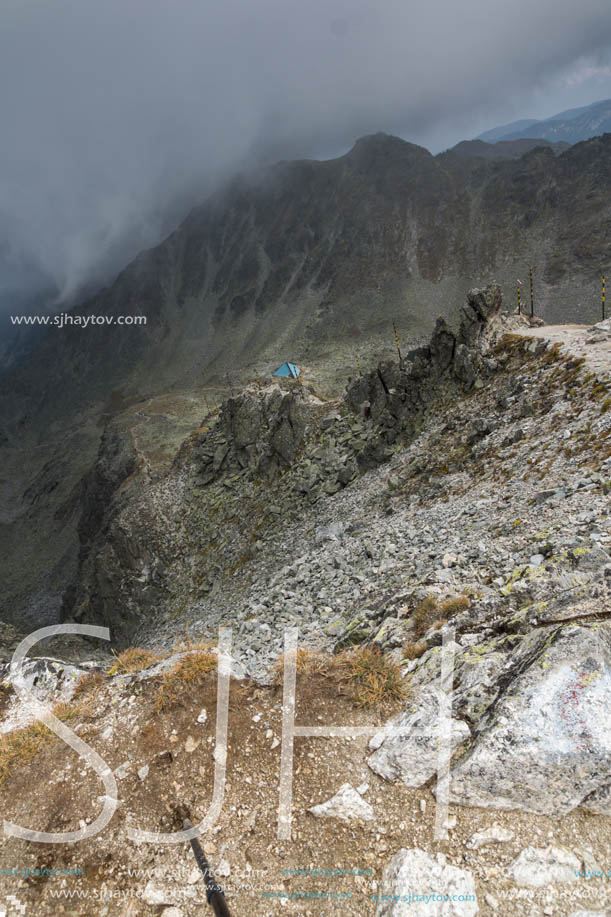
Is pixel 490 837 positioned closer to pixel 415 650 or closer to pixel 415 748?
pixel 415 748

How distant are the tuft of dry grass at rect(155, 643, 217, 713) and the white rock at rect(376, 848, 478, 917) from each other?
452cm

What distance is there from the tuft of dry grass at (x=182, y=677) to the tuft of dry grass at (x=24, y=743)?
1782 mm

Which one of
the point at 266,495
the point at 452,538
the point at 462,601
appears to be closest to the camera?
the point at 462,601

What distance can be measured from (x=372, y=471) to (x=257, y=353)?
496ft

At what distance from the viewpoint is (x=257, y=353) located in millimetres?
171625

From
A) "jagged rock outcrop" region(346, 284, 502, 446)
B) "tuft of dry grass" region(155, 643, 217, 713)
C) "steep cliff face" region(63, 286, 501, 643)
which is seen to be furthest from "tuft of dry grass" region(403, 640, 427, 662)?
"jagged rock outcrop" region(346, 284, 502, 446)

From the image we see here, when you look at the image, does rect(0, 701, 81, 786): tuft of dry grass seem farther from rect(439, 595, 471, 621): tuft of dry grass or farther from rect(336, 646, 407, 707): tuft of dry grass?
rect(439, 595, 471, 621): tuft of dry grass

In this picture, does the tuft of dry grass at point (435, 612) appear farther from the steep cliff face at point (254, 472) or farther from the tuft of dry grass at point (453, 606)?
the steep cliff face at point (254, 472)

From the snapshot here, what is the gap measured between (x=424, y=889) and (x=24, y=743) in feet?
23.4

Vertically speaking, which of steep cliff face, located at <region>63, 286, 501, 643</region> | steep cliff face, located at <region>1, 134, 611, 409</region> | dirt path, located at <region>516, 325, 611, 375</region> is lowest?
steep cliff face, located at <region>63, 286, 501, 643</region>

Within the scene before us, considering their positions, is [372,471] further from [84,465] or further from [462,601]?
[84,465]

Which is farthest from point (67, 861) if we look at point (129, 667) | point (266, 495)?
point (266, 495)

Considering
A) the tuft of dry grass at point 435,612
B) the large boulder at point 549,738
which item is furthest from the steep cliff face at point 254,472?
the large boulder at point 549,738

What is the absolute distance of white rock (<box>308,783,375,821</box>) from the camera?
597 cm
